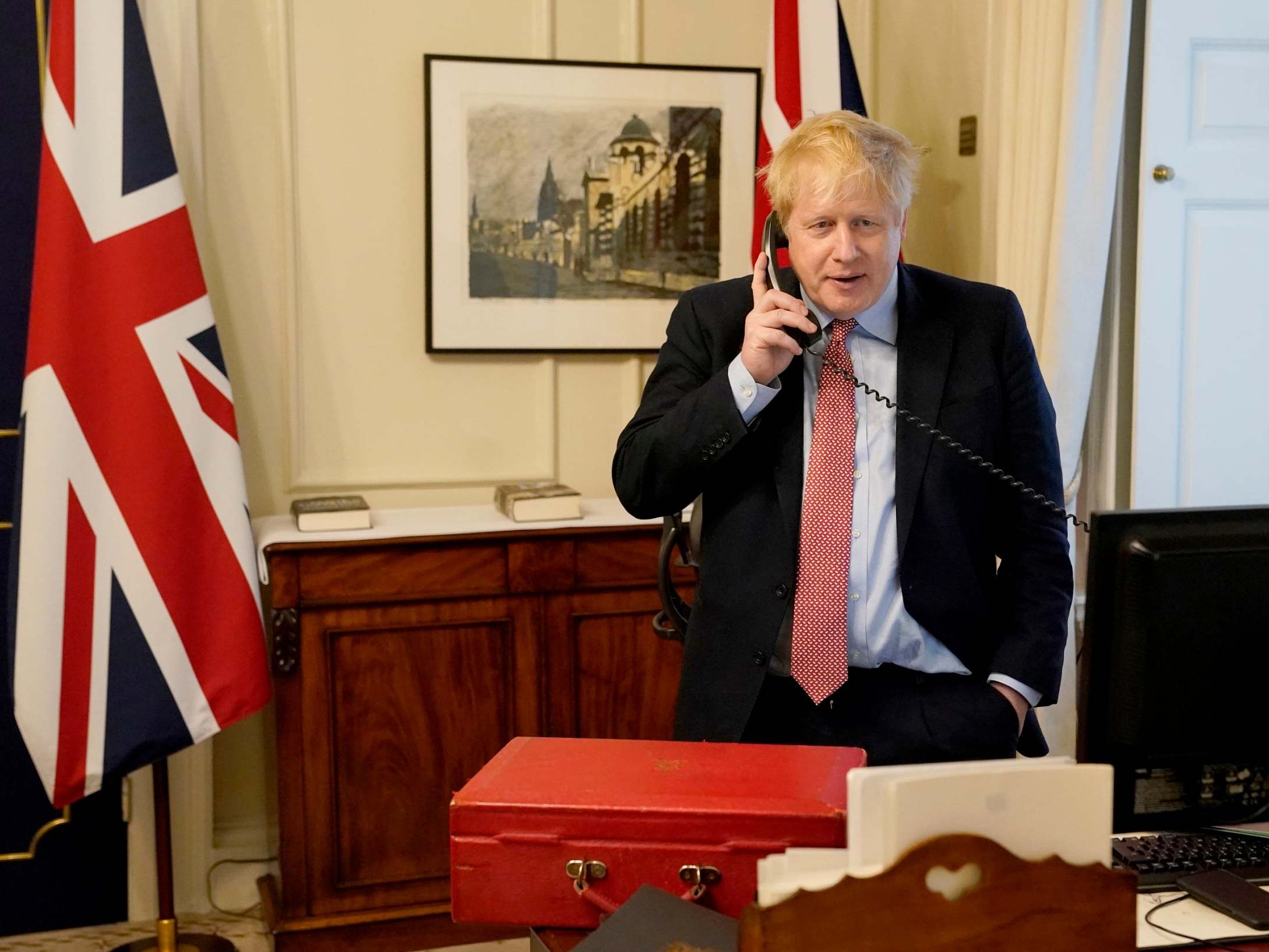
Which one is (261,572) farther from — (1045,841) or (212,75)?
(1045,841)

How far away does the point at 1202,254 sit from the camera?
9.52ft

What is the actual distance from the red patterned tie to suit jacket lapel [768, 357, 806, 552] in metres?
0.01

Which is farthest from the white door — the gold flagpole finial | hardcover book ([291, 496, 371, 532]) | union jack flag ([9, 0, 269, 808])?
the gold flagpole finial

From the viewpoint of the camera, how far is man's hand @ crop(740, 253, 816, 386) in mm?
1772

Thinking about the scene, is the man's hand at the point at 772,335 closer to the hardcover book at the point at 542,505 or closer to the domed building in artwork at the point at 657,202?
the hardcover book at the point at 542,505

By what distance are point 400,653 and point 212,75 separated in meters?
1.60

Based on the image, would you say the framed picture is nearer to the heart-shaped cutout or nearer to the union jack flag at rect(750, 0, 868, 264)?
the union jack flag at rect(750, 0, 868, 264)

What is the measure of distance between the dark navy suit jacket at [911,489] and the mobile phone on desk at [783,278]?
0.27 feet

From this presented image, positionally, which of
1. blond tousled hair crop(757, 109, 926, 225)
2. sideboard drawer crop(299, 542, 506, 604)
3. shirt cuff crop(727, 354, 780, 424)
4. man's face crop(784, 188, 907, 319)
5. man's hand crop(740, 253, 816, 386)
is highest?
blond tousled hair crop(757, 109, 926, 225)

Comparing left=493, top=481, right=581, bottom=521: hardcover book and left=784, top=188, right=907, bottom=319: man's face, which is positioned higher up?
left=784, top=188, right=907, bottom=319: man's face

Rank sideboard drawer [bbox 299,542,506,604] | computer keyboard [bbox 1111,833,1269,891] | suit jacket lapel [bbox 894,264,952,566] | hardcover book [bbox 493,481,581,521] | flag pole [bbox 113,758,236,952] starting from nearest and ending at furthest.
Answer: computer keyboard [bbox 1111,833,1269,891]
suit jacket lapel [bbox 894,264,952,566]
flag pole [bbox 113,758,236,952]
sideboard drawer [bbox 299,542,506,604]
hardcover book [bbox 493,481,581,521]

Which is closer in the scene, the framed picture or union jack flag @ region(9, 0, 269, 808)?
union jack flag @ region(9, 0, 269, 808)

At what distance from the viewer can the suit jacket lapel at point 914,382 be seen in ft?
6.15

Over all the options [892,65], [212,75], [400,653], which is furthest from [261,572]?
[892,65]
